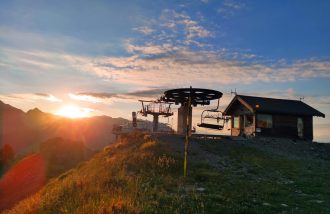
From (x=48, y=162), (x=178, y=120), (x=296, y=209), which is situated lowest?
(x=48, y=162)

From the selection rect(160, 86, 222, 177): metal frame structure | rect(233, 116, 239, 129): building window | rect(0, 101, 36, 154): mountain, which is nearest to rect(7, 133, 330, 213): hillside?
rect(160, 86, 222, 177): metal frame structure

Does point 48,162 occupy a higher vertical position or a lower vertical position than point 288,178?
lower

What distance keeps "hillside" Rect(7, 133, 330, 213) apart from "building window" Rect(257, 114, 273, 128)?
37.3 ft

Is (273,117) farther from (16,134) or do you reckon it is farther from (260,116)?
(16,134)

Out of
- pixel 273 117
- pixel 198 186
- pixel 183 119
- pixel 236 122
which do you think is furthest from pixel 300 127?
pixel 198 186

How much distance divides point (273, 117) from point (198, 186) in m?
25.0

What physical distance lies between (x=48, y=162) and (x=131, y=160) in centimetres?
5515

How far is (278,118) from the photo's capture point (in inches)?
1454

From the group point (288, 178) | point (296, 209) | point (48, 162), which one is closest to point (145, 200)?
point (296, 209)

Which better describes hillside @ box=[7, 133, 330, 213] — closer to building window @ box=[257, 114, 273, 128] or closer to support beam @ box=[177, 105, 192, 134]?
support beam @ box=[177, 105, 192, 134]

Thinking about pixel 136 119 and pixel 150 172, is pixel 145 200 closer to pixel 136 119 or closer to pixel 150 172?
pixel 150 172

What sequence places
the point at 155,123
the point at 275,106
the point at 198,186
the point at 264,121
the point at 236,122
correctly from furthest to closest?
the point at 236,122 < the point at 155,123 < the point at 275,106 < the point at 264,121 < the point at 198,186

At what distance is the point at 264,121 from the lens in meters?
36.6

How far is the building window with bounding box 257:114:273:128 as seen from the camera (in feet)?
119
